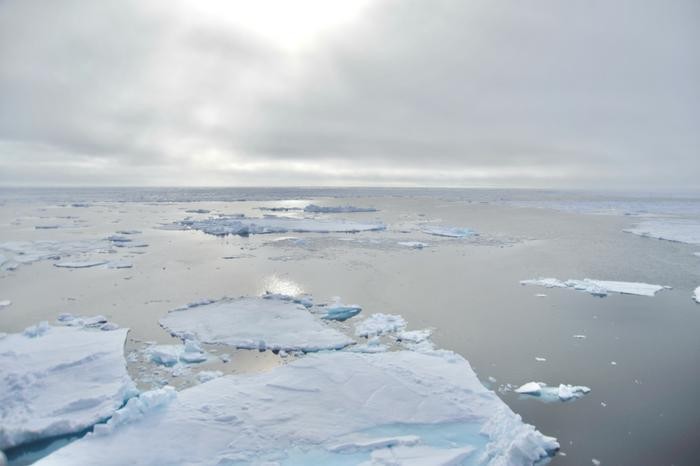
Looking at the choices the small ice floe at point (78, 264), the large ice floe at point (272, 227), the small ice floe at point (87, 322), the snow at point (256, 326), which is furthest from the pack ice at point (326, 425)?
the large ice floe at point (272, 227)

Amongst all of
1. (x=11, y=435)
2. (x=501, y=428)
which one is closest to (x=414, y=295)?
(x=501, y=428)

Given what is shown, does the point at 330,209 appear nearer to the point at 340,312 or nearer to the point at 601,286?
the point at 601,286

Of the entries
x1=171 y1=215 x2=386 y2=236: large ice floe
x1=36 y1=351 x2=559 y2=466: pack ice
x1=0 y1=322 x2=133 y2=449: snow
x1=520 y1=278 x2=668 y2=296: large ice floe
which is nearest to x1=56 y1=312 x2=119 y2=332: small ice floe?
x1=0 y1=322 x2=133 y2=449: snow

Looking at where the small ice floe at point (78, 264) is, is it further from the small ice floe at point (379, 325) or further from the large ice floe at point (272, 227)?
the small ice floe at point (379, 325)

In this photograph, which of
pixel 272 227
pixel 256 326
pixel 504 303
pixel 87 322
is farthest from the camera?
pixel 272 227

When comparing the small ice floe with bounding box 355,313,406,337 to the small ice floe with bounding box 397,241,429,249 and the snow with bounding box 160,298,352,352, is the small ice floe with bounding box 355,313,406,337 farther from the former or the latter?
the small ice floe with bounding box 397,241,429,249

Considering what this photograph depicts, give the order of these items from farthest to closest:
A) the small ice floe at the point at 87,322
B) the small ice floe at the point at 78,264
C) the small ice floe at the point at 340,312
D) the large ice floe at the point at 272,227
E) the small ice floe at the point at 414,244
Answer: the large ice floe at the point at 272,227
the small ice floe at the point at 414,244
the small ice floe at the point at 78,264
the small ice floe at the point at 340,312
the small ice floe at the point at 87,322

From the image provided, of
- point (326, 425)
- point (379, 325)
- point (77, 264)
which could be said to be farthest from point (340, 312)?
point (77, 264)
